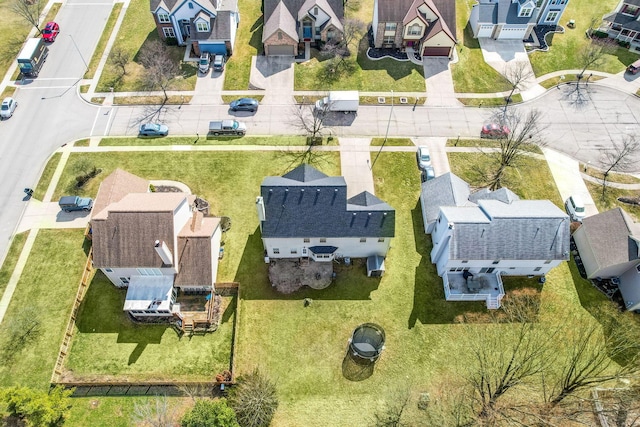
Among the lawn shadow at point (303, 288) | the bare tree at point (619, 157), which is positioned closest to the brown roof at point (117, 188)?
the lawn shadow at point (303, 288)

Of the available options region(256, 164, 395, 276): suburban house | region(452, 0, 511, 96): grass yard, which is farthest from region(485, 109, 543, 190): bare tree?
region(256, 164, 395, 276): suburban house

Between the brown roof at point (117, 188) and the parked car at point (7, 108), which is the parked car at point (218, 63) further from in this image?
the parked car at point (7, 108)

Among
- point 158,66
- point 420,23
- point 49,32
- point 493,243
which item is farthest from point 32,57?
point 493,243

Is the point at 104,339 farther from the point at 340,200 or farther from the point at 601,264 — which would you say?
the point at 601,264

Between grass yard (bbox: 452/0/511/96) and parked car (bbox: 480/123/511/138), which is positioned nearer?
parked car (bbox: 480/123/511/138)

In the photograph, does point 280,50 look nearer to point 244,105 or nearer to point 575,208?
point 244,105

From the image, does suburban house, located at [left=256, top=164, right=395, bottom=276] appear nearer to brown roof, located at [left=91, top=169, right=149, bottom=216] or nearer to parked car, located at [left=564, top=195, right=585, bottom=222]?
brown roof, located at [left=91, top=169, right=149, bottom=216]
